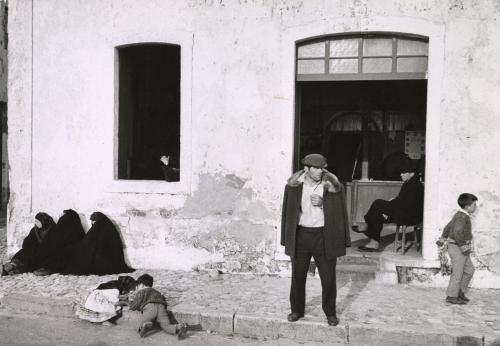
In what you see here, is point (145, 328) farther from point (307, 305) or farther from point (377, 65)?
point (377, 65)

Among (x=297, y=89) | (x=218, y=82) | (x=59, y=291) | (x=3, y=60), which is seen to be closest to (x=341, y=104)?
(x=297, y=89)

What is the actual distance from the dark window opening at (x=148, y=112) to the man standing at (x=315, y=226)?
3.27 meters

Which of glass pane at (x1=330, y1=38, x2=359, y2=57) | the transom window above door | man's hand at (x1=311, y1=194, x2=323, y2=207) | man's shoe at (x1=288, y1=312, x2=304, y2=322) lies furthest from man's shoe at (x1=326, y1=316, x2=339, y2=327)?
glass pane at (x1=330, y1=38, x2=359, y2=57)

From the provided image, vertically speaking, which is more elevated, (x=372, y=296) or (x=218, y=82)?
(x=218, y=82)

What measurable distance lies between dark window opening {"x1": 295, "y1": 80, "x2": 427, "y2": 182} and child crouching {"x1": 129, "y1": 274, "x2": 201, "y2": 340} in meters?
6.47

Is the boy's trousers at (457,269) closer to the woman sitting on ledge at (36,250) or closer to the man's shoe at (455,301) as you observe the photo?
the man's shoe at (455,301)

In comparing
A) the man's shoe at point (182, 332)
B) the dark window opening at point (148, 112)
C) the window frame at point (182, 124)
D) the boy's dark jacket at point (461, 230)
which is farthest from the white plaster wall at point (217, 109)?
the man's shoe at point (182, 332)

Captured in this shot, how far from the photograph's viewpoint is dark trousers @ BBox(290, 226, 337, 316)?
512cm

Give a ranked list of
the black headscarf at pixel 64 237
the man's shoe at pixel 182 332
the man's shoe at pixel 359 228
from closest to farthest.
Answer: the man's shoe at pixel 182 332 → the black headscarf at pixel 64 237 → the man's shoe at pixel 359 228

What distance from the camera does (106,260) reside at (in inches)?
294

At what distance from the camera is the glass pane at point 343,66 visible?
7344 millimetres

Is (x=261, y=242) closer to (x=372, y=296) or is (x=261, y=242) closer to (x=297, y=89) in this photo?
(x=372, y=296)

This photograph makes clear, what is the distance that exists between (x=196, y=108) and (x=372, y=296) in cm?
378

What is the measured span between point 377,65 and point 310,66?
39.2 inches
